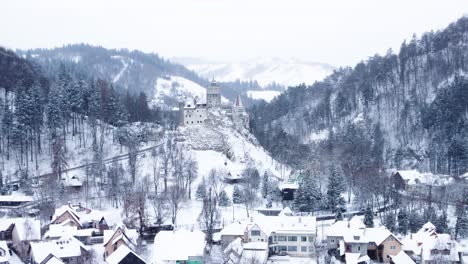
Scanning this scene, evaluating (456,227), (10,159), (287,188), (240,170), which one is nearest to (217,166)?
(240,170)

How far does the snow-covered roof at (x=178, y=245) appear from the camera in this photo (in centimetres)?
4550

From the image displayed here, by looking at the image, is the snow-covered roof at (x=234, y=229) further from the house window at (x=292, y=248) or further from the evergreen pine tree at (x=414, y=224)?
the evergreen pine tree at (x=414, y=224)

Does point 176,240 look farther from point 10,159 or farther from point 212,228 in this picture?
point 10,159

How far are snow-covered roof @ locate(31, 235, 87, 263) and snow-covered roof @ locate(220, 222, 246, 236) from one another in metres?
12.2

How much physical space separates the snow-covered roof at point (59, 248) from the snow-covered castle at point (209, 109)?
39.1m

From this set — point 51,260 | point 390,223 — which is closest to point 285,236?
point 390,223

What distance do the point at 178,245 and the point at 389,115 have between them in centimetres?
6740

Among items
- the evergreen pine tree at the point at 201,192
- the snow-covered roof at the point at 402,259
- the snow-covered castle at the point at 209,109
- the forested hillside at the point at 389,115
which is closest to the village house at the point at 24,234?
the evergreen pine tree at the point at 201,192

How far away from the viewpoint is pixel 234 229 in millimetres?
51656

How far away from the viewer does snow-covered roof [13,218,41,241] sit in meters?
48.1

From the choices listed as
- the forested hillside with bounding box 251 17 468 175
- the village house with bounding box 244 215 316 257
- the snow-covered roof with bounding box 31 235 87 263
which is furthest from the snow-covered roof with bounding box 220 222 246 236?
the forested hillside with bounding box 251 17 468 175

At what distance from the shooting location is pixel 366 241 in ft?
164

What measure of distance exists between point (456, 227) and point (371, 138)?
43697 mm

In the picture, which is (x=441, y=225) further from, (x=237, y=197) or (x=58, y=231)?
(x=58, y=231)
